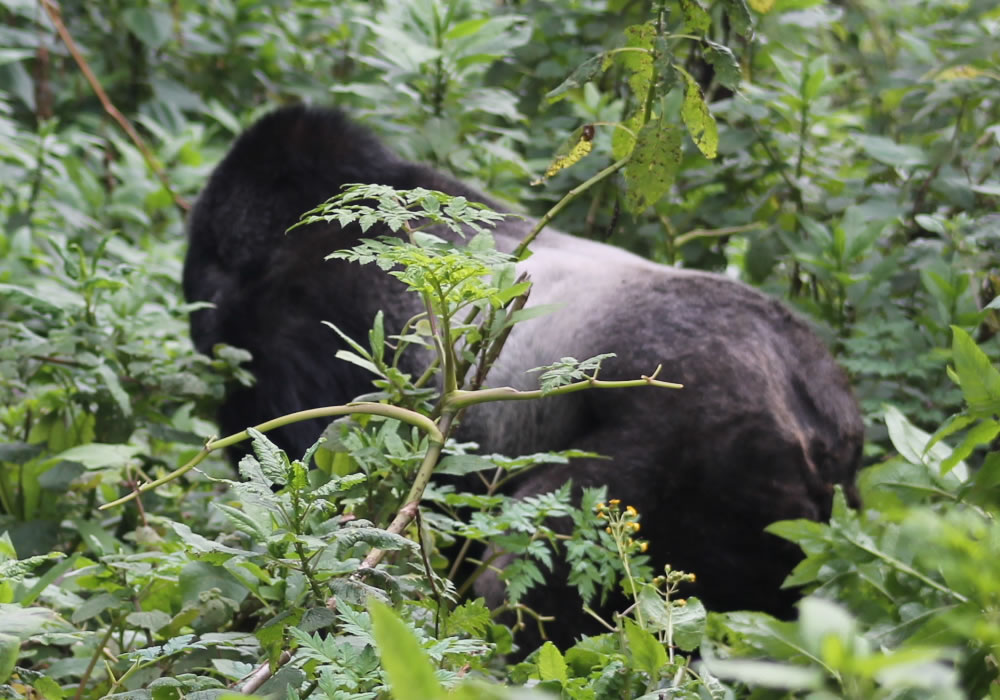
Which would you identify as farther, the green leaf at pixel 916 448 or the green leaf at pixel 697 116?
the green leaf at pixel 916 448

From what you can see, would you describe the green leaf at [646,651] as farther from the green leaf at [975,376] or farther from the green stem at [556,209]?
the green leaf at [975,376]

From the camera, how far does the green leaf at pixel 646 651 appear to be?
94 centimetres

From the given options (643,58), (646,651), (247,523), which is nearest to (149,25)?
(643,58)

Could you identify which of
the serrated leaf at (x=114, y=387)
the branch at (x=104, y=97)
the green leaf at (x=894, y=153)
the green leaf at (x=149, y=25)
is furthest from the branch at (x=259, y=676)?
the green leaf at (x=149, y=25)

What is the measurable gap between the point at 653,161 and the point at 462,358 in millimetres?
350

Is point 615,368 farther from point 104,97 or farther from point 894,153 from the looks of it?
point 104,97

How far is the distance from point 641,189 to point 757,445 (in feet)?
2.55

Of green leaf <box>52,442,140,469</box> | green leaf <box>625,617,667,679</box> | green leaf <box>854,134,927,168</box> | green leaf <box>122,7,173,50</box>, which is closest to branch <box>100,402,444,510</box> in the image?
green leaf <box>625,617,667,679</box>

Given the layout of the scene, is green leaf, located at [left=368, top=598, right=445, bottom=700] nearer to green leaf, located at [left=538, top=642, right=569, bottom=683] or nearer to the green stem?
green leaf, located at [left=538, top=642, right=569, bottom=683]

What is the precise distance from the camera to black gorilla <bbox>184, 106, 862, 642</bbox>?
1.88 m

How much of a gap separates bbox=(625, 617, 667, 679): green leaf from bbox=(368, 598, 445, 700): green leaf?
18.6 inches

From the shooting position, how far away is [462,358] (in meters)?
A: 1.14

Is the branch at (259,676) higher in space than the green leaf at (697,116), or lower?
lower

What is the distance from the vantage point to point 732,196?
9.64 feet
